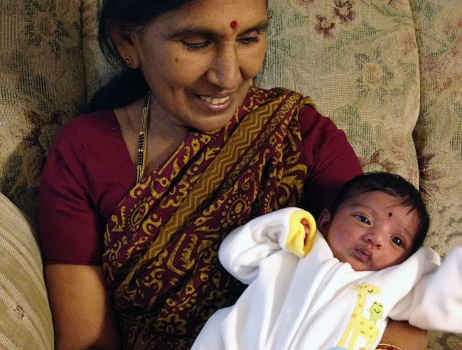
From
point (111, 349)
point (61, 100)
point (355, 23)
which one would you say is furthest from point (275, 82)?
point (111, 349)

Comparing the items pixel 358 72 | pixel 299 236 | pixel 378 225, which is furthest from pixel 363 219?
pixel 358 72

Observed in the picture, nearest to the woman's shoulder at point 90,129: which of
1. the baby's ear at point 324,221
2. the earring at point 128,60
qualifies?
the earring at point 128,60

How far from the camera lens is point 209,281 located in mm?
1149

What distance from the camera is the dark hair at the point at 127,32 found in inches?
40.1

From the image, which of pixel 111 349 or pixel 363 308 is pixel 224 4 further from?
pixel 111 349

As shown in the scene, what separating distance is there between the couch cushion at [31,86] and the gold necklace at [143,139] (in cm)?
26

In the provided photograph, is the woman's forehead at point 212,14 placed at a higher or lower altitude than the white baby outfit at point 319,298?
higher

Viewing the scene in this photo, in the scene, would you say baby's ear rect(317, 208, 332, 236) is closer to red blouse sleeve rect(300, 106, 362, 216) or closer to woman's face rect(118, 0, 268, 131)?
red blouse sleeve rect(300, 106, 362, 216)

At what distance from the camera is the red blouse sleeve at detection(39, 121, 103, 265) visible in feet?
3.76

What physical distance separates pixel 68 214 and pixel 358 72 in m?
0.84

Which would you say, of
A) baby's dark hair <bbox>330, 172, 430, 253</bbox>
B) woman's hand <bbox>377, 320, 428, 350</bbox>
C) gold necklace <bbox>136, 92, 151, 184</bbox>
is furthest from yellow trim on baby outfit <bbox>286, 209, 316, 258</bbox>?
gold necklace <bbox>136, 92, 151, 184</bbox>

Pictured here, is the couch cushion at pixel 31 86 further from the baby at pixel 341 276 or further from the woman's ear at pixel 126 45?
the baby at pixel 341 276

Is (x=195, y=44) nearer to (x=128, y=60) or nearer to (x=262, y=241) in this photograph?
(x=128, y=60)

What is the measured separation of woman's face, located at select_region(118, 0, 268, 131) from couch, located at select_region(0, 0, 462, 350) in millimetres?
332
